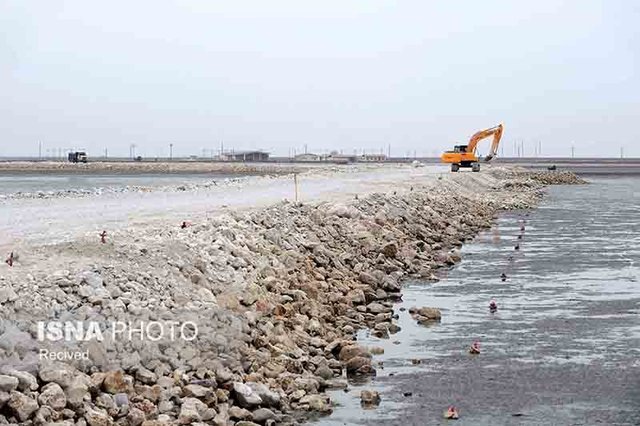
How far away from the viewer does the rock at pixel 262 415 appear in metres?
11.1

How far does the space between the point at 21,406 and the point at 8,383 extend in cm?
28

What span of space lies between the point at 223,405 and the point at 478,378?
4.21 metres

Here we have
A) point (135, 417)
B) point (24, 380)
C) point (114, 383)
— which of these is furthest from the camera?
point (114, 383)

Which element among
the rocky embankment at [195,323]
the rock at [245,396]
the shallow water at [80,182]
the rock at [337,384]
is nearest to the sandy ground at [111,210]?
the rocky embankment at [195,323]

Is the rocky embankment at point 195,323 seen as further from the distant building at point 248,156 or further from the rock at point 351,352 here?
the distant building at point 248,156

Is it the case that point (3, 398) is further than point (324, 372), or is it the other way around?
point (324, 372)

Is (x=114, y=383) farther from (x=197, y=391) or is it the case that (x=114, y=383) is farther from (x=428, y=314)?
(x=428, y=314)

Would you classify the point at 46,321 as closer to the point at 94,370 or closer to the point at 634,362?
the point at 94,370

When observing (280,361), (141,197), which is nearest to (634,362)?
(280,361)

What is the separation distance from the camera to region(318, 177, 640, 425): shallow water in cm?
1205

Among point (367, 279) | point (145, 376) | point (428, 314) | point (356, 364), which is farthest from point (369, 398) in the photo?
point (367, 279)

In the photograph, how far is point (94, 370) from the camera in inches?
418

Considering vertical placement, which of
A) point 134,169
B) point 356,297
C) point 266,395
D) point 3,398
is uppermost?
point 134,169

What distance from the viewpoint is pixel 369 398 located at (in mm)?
12352
